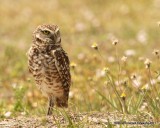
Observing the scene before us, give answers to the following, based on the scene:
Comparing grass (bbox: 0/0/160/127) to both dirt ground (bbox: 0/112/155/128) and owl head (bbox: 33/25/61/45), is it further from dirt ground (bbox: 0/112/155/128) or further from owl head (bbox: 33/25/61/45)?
owl head (bbox: 33/25/61/45)

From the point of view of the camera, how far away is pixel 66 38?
1445cm

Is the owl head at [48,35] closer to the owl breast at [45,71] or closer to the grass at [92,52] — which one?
the owl breast at [45,71]

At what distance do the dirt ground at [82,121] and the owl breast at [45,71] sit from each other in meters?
0.60

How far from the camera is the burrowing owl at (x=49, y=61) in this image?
7.20 meters

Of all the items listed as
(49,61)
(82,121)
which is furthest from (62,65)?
(82,121)

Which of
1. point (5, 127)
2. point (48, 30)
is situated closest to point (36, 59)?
point (48, 30)

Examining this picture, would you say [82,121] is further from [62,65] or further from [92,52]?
[92,52]

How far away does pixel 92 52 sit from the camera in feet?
41.8

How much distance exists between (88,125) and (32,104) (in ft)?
10.2

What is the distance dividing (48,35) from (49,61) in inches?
12.0

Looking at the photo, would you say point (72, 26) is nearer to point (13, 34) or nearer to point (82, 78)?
point (13, 34)

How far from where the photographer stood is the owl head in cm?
728

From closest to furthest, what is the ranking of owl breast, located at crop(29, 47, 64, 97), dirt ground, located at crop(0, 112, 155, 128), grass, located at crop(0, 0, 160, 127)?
dirt ground, located at crop(0, 112, 155, 128) < owl breast, located at crop(29, 47, 64, 97) < grass, located at crop(0, 0, 160, 127)

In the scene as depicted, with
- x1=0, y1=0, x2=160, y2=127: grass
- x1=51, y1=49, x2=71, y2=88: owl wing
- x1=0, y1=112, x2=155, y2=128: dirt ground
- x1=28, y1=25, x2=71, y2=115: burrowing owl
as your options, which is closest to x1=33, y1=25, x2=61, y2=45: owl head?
x1=28, y1=25, x2=71, y2=115: burrowing owl
